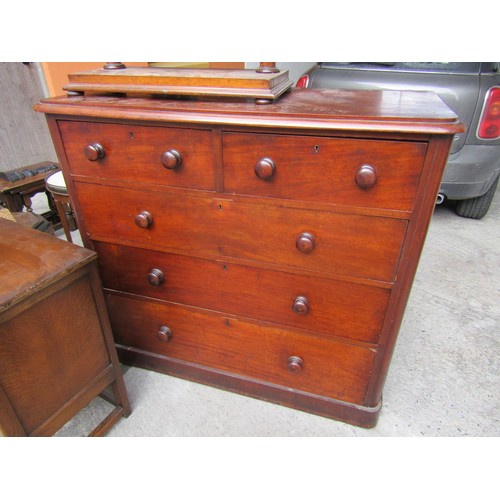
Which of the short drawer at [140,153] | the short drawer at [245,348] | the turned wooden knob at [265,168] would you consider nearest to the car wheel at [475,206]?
the short drawer at [245,348]

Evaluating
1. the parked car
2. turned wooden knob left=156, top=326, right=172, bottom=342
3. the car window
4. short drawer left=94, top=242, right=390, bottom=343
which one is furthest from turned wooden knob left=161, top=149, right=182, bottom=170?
the car window

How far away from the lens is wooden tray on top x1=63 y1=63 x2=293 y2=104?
3.44 feet

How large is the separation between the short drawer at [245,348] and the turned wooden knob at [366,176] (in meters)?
0.60

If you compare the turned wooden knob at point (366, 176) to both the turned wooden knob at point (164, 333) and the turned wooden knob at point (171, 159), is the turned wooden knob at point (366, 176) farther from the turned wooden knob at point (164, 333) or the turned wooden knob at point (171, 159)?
the turned wooden knob at point (164, 333)

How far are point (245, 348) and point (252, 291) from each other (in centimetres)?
→ 29

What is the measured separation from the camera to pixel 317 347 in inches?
51.2

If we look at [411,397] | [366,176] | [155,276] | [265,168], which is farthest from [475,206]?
[155,276]

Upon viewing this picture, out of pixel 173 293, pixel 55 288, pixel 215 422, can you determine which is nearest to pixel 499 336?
pixel 215 422

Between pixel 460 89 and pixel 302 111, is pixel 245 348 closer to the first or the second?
pixel 302 111

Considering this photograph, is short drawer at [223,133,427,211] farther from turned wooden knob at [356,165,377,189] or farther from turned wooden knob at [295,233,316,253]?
turned wooden knob at [295,233,316,253]

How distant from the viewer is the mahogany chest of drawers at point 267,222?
3.10ft

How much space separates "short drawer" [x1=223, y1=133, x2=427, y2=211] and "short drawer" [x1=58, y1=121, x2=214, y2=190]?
0.29 ft

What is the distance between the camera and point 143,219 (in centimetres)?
123

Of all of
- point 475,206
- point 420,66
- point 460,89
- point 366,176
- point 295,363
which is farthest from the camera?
point 475,206
